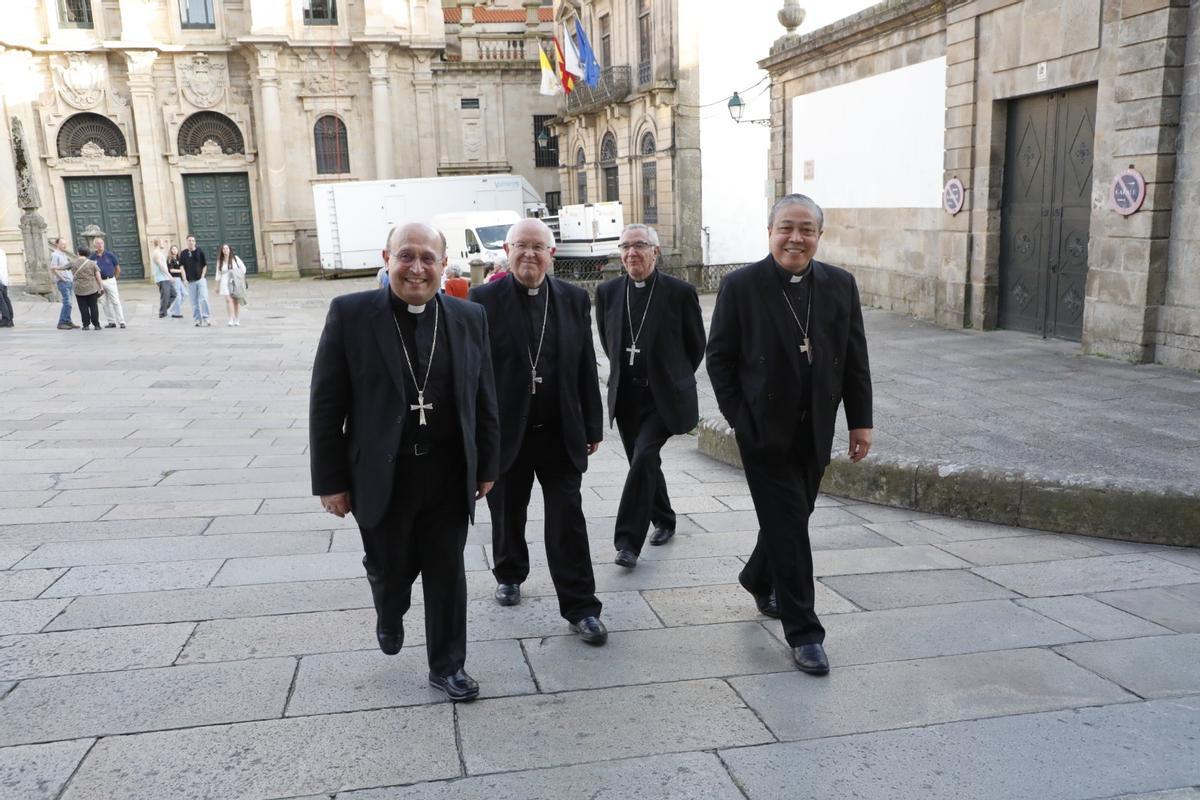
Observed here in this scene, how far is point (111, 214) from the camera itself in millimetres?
34719

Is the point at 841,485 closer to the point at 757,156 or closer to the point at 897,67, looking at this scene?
the point at 897,67

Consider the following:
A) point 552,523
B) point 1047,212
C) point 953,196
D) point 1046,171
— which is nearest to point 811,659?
point 552,523

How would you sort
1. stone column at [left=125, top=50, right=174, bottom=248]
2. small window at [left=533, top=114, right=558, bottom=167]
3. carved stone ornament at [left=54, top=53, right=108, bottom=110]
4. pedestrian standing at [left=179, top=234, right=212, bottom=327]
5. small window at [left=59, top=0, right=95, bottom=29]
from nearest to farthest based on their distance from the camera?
pedestrian standing at [left=179, top=234, right=212, bottom=327], carved stone ornament at [left=54, top=53, right=108, bottom=110], small window at [left=59, top=0, right=95, bottom=29], stone column at [left=125, top=50, right=174, bottom=248], small window at [left=533, top=114, right=558, bottom=167]

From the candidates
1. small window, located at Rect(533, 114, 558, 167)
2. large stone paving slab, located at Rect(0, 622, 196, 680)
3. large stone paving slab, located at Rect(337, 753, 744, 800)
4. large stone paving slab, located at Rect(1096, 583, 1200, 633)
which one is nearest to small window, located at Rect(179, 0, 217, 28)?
small window, located at Rect(533, 114, 558, 167)

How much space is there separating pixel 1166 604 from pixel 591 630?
2645 millimetres

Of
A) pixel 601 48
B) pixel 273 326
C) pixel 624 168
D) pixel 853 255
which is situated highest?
pixel 601 48

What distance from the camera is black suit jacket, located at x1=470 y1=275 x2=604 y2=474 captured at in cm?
432

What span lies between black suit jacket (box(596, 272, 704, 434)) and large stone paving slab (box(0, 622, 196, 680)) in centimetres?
243

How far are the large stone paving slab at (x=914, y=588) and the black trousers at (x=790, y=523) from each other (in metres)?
0.65

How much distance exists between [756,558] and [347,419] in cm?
191

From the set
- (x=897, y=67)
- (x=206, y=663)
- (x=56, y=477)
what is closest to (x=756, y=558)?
(x=206, y=663)

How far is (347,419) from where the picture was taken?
365cm

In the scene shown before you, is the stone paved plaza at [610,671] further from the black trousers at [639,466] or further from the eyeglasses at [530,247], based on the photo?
the eyeglasses at [530,247]

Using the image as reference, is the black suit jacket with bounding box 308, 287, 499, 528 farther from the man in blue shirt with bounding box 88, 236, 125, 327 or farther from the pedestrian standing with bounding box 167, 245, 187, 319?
the pedestrian standing with bounding box 167, 245, 187, 319
